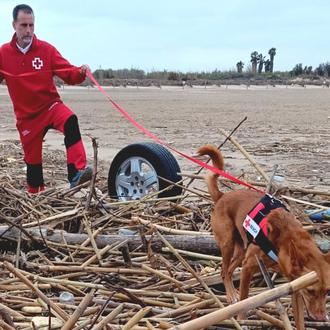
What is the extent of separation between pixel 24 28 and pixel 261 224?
5.21 m

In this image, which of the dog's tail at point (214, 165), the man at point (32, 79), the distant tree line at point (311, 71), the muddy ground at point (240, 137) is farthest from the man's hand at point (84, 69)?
the distant tree line at point (311, 71)

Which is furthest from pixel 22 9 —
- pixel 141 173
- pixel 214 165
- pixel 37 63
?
pixel 214 165

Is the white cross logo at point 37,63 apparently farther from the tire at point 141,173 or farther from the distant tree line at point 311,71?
the distant tree line at point 311,71

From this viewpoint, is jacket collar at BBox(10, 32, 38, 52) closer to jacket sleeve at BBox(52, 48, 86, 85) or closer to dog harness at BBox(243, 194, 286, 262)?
jacket sleeve at BBox(52, 48, 86, 85)

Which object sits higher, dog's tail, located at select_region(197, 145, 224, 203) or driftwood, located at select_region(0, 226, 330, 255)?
dog's tail, located at select_region(197, 145, 224, 203)

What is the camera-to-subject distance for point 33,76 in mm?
7836

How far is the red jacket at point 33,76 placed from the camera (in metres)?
7.84

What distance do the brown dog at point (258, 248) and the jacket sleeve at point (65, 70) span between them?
369cm

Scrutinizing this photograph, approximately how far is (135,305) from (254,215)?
0.89m

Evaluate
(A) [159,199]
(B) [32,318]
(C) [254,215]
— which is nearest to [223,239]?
(C) [254,215]

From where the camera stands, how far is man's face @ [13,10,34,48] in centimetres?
777

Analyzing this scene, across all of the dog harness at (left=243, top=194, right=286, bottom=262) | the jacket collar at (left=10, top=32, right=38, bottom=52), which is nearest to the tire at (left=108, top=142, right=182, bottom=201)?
the jacket collar at (left=10, top=32, right=38, bottom=52)

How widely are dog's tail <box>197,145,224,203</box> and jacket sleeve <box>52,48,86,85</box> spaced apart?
12.1ft

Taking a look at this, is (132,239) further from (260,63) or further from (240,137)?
(260,63)
